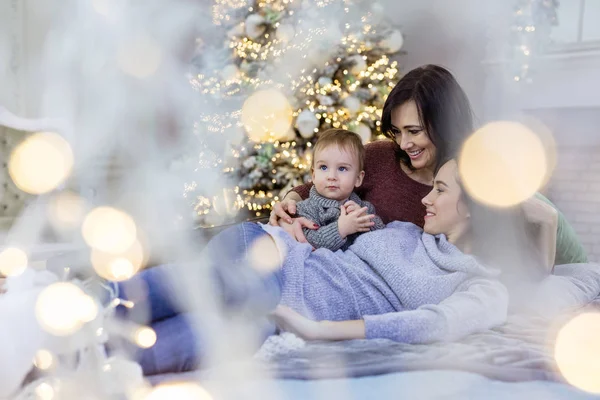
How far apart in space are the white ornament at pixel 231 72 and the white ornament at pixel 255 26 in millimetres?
169

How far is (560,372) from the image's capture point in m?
0.85

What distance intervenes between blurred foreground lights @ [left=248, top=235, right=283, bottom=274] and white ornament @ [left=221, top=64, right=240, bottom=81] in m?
1.65

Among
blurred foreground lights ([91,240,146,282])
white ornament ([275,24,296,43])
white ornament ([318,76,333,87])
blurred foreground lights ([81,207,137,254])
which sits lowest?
blurred foreground lights ([81,207,137,254])

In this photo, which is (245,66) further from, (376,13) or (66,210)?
(66,210)

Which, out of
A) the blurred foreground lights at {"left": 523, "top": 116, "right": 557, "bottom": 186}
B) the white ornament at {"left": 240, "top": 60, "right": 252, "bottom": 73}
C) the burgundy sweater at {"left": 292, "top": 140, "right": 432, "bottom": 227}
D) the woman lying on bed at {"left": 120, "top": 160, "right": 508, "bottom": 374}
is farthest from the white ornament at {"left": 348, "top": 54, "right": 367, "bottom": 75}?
the woman lying on bed at {"left": 120, "top": 160, "right": 508, "bottom": 374}

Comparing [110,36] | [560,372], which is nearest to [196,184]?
[110,36]

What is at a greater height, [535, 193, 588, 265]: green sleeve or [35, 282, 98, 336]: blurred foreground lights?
[35, 282, 98, 336]: blurred foreground lights

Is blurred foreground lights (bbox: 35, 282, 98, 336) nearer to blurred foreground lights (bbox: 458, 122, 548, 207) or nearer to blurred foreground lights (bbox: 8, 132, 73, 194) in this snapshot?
blurred foreground lights (bbox: 458, 122, 548, 207)

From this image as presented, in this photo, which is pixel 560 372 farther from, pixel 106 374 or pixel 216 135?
pixel 216 135

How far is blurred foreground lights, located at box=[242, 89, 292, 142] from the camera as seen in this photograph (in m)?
2.57

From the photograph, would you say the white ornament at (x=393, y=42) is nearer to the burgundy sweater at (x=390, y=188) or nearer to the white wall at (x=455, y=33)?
the white wall at (x=455, y=33)

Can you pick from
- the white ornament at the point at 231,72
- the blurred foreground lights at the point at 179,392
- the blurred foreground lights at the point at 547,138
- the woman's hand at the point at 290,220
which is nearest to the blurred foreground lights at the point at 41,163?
the white ornament at the point at 231,72

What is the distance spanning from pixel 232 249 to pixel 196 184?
5.61ft

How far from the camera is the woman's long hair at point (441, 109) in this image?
1354mm
